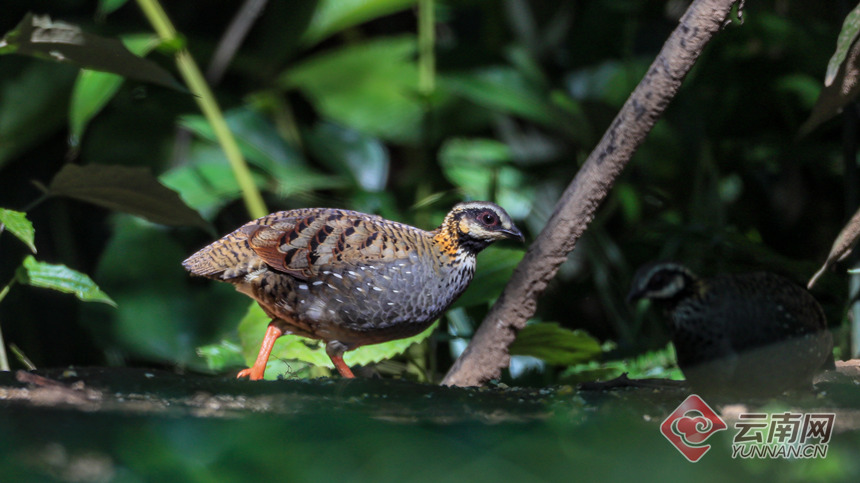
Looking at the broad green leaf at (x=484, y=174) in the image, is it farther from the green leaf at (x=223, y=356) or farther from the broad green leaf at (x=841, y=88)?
the broad green leaf at (x=841, y=88)

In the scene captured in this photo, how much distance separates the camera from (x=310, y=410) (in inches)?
50.3

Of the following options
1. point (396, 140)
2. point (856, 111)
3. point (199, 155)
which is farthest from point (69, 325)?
point (856, 111)

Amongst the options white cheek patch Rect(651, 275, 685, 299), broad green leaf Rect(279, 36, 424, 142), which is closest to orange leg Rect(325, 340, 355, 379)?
white cheek patch Rect(651, 275, 685, 299)

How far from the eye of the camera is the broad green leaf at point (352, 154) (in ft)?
13.1

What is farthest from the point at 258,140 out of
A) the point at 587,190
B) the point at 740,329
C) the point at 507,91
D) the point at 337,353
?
the point at 740,329

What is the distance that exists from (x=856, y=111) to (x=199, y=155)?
3.29 metres

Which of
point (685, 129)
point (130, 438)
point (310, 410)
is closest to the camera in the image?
point (130, 438)

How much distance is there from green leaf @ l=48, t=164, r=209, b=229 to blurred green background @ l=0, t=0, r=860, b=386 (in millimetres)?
1057

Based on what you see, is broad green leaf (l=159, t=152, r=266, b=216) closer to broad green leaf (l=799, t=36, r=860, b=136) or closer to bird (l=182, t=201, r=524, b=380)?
bird (l=182, t=201, r=524, b=380)

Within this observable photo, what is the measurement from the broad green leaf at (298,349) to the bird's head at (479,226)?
287mm

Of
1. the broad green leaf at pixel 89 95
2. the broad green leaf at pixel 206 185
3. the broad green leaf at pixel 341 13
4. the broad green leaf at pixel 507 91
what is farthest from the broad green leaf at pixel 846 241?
the broad green leaf at pixel 341 13

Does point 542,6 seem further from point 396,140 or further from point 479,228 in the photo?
point 479,228

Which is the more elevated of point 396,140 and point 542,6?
point 542,6

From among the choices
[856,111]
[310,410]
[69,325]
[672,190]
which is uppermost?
[856,111]
